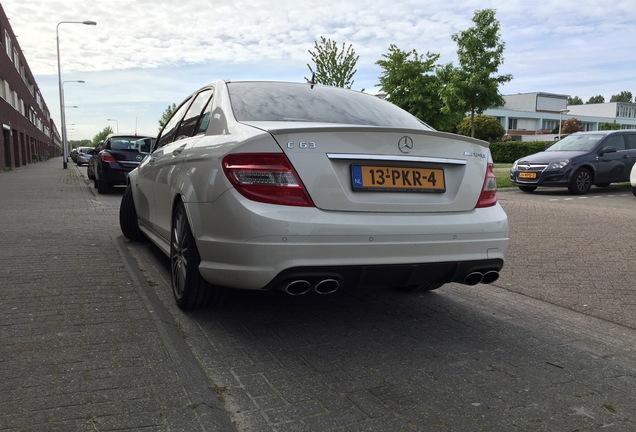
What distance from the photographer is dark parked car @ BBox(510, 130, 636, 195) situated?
43.9 ft

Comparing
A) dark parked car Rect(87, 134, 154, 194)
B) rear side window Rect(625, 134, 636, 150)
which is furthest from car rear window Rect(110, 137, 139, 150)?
rear side window Rect(625, 134, 636, 150)

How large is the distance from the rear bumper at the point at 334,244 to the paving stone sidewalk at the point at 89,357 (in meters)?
0.61

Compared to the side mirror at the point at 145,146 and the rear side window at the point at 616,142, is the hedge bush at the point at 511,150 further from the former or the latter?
the side mirror at the point at 145,146

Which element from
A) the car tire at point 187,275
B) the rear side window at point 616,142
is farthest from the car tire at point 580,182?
the car tire at point 187,275

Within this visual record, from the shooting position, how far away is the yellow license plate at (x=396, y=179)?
3.09 meters

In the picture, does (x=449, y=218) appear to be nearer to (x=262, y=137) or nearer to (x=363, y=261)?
(x=363, y=261)

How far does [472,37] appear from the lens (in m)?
21.6

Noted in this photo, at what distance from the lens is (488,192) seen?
3564 mm

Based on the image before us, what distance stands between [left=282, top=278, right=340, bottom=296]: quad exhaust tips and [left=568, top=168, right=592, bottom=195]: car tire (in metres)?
12.1

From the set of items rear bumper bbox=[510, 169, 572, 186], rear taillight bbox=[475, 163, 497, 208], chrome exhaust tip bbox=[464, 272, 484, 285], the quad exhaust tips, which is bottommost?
chrome exhaust tip bbox=[464, 272, 484, 285]

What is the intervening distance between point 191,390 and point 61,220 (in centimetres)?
661

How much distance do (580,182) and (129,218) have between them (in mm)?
11331

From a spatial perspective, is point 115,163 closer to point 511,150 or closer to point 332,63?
point 332,63

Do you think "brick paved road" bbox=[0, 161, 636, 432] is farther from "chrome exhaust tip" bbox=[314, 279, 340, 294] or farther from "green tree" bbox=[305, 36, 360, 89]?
"green tree" bbox=[305, 36, 360, 89]
